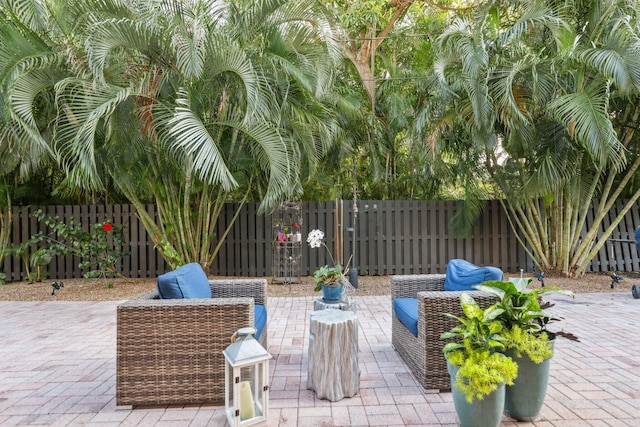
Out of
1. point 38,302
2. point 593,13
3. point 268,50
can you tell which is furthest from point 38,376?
point 593,13

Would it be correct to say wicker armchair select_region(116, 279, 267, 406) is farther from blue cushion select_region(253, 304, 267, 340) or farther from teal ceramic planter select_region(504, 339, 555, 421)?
teal ceramic planter select_region(504, 339, 555, 421)

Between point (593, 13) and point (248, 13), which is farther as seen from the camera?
point (593, 13)

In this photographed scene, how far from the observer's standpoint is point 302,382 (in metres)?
2.79

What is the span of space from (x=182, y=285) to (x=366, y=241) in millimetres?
5347

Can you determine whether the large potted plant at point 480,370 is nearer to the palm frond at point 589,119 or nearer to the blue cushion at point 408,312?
the blue cushion at point 408,312

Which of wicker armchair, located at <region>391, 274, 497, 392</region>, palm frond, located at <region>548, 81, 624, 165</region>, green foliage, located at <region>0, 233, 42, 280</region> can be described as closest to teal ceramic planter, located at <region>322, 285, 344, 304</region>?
wicker armchair, located at <region>391, 274, 497, 392</region>

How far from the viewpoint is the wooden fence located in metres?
→ 7.48

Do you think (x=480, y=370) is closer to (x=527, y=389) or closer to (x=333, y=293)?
(x=527, y=389)

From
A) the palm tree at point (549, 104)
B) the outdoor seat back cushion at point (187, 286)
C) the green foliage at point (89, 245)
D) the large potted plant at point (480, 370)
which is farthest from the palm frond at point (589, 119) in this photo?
the green foliage at point (89, 245)

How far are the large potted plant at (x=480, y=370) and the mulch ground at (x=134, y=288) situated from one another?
4014mm

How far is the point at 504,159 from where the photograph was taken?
273 inches

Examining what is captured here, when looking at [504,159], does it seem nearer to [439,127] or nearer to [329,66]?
[439,127]

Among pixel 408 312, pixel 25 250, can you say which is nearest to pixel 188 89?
pixel 408 312

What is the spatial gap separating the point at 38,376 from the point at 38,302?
3.28 meters
